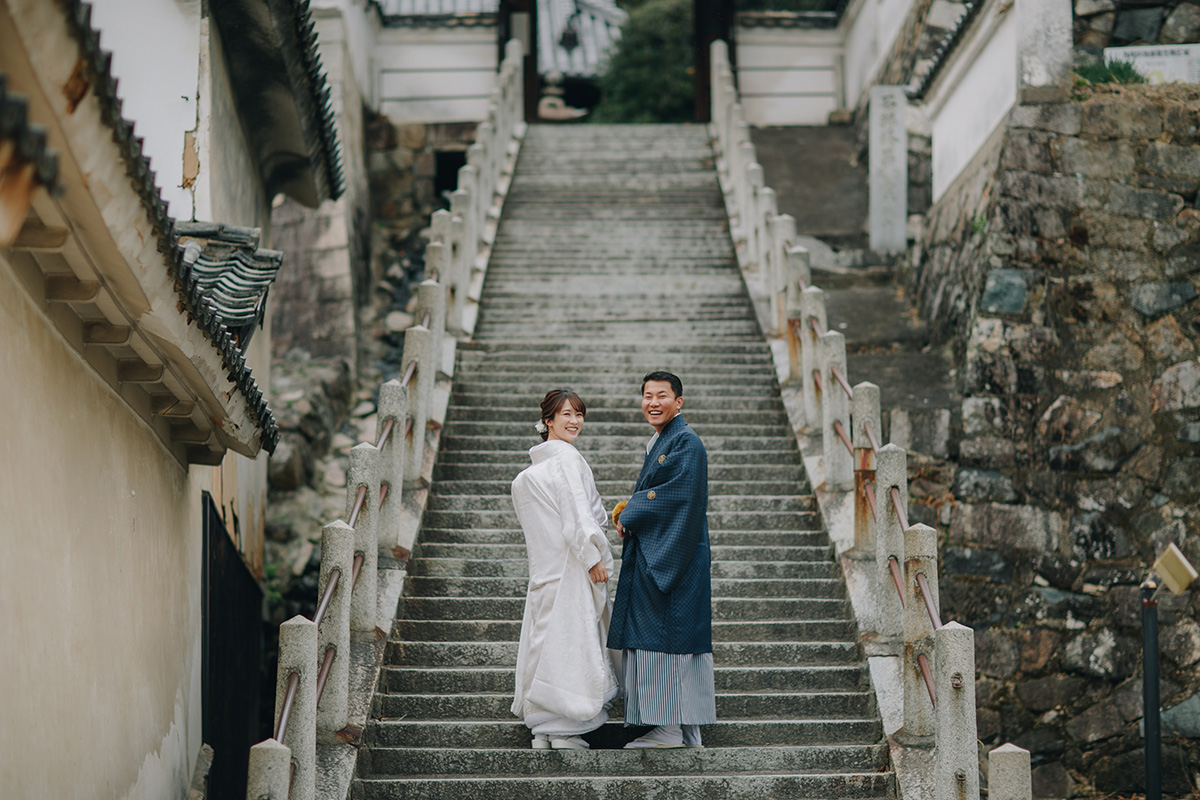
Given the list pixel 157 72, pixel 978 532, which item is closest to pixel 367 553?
pixel 157 72

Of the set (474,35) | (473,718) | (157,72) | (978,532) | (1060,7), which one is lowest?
(473,718)

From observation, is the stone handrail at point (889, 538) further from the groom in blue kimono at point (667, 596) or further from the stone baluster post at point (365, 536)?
the stone baluster post at point (365, 536)

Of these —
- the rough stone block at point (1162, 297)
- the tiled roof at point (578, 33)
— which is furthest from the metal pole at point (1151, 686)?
the tiled roof at point (578, 33)

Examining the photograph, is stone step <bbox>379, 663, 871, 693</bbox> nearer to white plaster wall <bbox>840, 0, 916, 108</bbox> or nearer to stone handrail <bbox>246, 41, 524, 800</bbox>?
stone handrail <bbox>246, 41, 524, 800</bbox>

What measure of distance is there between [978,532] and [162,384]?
20.1ft

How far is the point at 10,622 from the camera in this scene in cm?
395

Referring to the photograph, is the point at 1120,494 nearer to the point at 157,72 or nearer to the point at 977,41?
the point at 977,41

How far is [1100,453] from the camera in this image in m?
9.12

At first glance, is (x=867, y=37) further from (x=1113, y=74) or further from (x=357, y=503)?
(x=357, y=503)

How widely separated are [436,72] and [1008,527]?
12790mm

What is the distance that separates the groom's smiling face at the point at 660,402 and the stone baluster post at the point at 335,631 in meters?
1.55

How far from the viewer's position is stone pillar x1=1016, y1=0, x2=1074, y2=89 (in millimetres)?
9484

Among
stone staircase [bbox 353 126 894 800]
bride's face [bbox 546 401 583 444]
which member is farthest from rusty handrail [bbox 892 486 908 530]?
bride's face [bbox 546 401 583 444]

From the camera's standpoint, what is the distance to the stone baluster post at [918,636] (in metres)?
5.74
